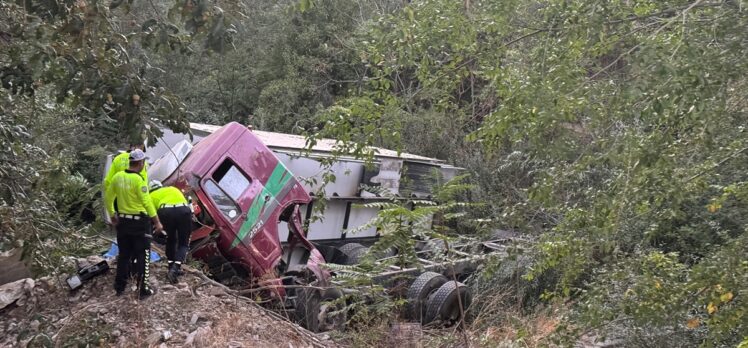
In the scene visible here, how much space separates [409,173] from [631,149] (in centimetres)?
713

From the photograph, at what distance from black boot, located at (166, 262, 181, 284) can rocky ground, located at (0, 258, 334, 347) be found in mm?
65

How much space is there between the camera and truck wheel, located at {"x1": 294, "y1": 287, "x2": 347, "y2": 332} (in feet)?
26.4

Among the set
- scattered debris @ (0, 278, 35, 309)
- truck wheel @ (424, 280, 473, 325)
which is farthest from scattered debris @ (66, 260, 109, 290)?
truck wheel @ (424, 280, 473, 325)

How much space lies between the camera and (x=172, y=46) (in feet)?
12.6

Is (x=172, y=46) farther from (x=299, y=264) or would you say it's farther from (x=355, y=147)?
(x=299, y=264)

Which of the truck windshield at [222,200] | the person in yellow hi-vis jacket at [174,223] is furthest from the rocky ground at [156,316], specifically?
the truck windshield at [222,200]

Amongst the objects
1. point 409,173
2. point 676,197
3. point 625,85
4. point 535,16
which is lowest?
point 409,173

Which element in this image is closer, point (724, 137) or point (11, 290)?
point (724, 137)

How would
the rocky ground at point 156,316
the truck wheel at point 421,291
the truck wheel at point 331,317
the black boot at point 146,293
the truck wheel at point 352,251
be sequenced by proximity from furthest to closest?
the truck wheel at point 352,251 < the truck wheel at point 421,291 < the truck wheel at point 331,317 < the black boot at point 146,293 < the rocky ground at point 156,316

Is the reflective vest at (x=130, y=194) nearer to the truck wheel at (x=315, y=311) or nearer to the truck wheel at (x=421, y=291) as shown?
the truck wheel at (x=315, y=311)

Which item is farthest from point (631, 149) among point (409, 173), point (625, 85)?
point (409, 173)

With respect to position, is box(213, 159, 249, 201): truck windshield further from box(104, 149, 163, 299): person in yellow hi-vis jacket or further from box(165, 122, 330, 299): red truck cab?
box(104, 149, 163, 299): person in yellow hi-vis jacket

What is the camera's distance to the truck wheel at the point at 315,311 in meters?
8.05

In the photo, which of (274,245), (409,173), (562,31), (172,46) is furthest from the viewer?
(409,173)
